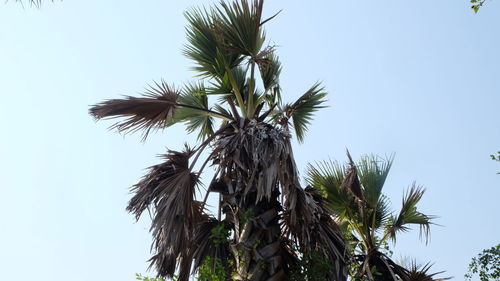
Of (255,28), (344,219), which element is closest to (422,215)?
(344,219)

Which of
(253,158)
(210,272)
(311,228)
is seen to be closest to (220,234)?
(210,272)

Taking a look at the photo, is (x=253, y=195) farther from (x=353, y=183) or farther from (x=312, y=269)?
(x=353, y=183)

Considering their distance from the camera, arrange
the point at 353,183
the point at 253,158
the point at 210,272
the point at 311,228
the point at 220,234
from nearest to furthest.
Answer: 1. the point at 210,272
2. the point at 253,158
3. the point at 220,234
4. the point at 311,228
5. the point at 353,183

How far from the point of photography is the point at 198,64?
9836mm

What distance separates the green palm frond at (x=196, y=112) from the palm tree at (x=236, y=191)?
16cm

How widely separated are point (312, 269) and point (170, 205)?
1.89 m

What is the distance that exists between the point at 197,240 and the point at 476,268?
4.65 m

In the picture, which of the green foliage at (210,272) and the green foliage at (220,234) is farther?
the green foliage at (220,234)

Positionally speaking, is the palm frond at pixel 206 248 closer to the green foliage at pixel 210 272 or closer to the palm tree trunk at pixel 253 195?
the green foliage at pixel 210 272

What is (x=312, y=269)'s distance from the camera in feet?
26.9

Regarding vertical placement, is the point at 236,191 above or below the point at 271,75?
below

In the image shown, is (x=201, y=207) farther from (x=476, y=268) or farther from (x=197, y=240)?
(x=476, y=268)

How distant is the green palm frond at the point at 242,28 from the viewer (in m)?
8.72

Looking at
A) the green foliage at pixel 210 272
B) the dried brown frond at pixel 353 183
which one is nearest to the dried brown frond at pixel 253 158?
the green foliage at pixel 210 272
